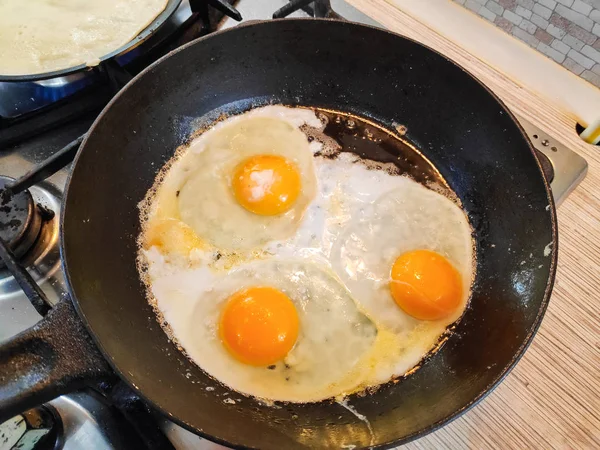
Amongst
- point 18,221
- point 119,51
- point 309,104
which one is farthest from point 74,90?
point 309,104

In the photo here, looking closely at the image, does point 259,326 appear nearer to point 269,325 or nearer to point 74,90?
point 269,325

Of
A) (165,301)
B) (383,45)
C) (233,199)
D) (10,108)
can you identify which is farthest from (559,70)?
(10,108)

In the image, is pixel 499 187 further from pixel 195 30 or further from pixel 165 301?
pixel 195 30

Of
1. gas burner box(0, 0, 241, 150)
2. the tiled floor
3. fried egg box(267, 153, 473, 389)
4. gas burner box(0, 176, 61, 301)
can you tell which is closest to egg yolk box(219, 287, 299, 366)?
fried egg box(267, 153, 473, 389)

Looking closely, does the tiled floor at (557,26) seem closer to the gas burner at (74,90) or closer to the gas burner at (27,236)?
the gas burner at (74,90)

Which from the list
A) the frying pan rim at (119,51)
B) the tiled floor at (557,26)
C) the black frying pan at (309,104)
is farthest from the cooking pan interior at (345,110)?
the tiled floor at (557,26)

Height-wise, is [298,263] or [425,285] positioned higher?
[425,285]

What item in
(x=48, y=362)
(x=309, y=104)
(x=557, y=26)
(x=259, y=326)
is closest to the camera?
(x=48, y=362)
